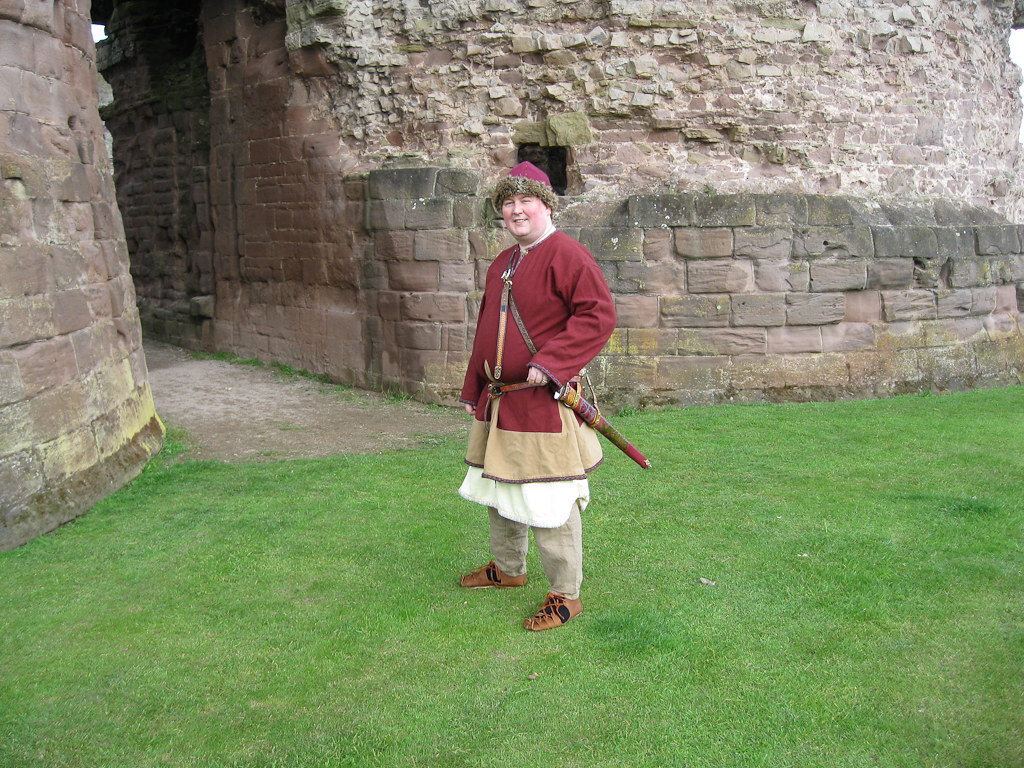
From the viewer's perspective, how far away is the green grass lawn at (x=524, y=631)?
2957mm

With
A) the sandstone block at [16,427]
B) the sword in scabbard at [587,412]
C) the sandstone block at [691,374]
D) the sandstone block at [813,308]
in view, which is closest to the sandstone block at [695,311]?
the sandstone block at [691,374]

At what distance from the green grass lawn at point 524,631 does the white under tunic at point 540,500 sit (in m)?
0.45

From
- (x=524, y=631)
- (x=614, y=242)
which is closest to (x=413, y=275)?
(x=614, y=242)

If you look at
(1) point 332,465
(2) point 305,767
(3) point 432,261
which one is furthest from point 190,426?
(2) point 305,767

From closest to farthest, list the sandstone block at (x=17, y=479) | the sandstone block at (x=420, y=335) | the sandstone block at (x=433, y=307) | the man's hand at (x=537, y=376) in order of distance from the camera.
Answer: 1. the man's hand at (x=537, y=376)
2. the sandstone block at (x=17, y=479)
3. the sandstone block at (x=433, y=307)
4. the sandstone block at (x=420, y=335)

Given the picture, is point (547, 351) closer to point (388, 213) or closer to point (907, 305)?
point (388, 213)

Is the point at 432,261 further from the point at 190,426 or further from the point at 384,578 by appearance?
the point at 384,578

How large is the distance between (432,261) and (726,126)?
281 centimetres

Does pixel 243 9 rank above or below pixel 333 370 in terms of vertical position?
above

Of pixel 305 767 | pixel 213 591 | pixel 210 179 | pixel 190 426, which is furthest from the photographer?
pixel 210 179

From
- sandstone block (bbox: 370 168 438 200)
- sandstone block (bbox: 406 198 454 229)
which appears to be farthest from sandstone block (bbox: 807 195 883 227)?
sandstone block (bbox: 370 168 438 200)

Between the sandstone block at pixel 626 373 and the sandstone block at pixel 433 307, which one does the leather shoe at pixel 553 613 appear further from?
the sandstone block at pixel 433 307

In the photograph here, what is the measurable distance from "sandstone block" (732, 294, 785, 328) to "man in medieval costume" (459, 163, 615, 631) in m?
4.45

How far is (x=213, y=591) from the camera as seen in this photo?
4172 mm
